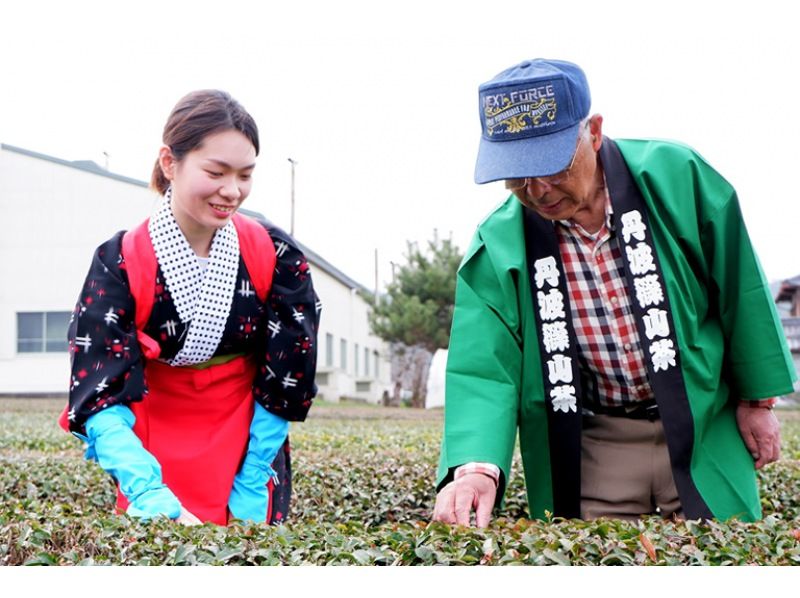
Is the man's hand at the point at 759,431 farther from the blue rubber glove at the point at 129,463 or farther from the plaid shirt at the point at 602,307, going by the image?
the blue rubber glove at the point at 129,463

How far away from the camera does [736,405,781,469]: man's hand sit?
2.60 m

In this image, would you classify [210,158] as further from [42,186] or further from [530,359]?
[42,186]

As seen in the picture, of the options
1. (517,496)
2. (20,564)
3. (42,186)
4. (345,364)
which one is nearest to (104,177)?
(42,186)

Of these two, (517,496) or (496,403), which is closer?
(496,403)

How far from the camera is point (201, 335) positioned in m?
2.74

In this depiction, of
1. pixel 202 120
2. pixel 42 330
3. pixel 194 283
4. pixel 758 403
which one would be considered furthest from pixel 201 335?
pixel 42 330

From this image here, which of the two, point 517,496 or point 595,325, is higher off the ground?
point 595,325

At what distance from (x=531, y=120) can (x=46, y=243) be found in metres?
18.3

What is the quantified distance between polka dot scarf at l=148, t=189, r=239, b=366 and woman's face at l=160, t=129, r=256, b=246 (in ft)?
0.43

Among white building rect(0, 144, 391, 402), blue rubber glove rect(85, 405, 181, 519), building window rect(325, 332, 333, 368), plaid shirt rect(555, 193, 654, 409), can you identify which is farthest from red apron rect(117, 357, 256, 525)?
building window rect(325, 332, 333, 368)

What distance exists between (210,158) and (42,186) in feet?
59.2

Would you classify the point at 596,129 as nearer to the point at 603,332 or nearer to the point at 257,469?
the point at 603,332

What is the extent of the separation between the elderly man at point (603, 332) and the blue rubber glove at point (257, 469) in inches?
25.2

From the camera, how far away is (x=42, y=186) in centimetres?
1920
